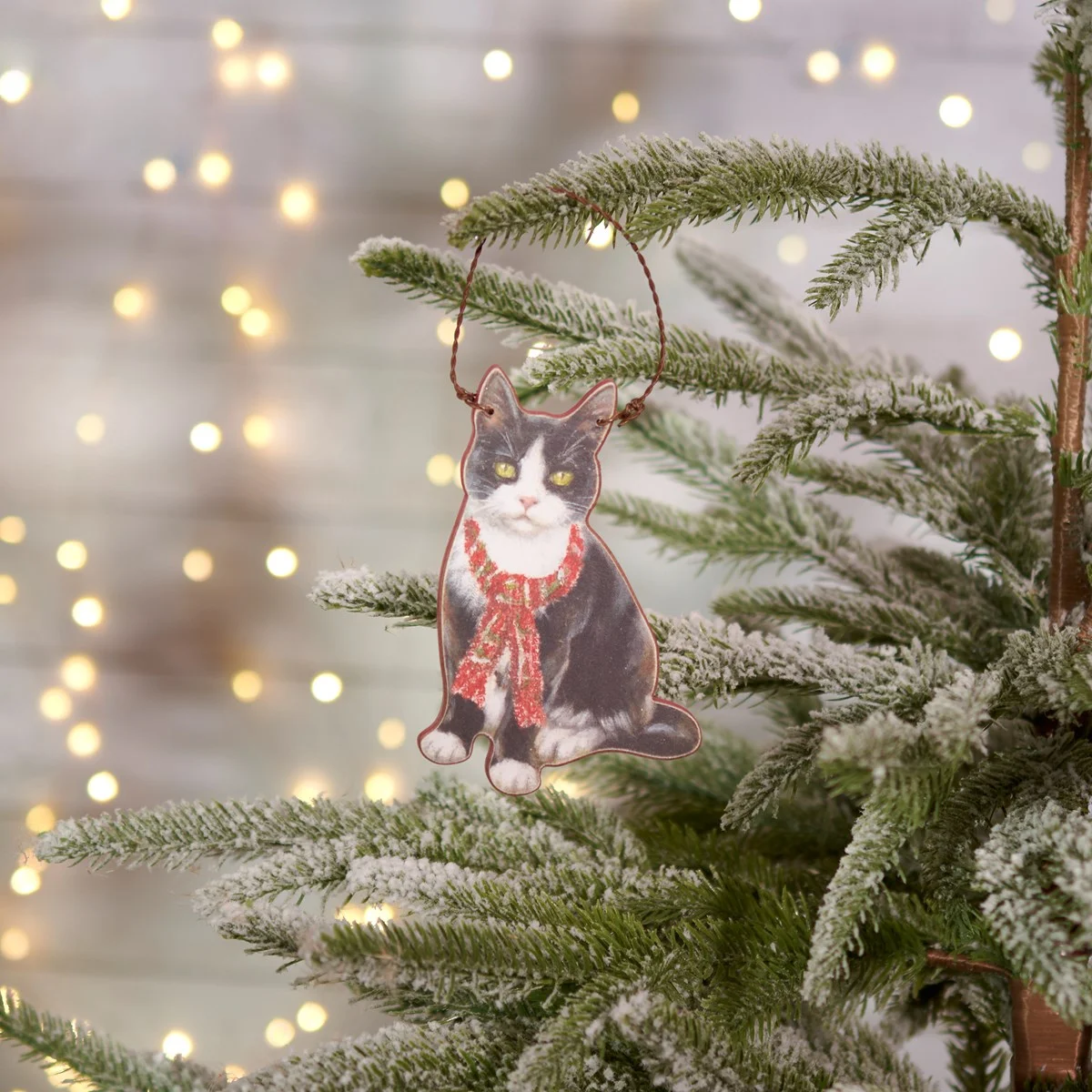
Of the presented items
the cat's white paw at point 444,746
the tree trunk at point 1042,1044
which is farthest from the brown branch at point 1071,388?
A: the cat's white paw at point 444,746

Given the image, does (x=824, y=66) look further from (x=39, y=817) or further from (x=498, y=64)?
(x=39, y=817)

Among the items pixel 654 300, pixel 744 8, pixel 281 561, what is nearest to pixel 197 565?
pixel 281 561

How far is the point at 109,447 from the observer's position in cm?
93

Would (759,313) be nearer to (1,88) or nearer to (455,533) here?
(455,533)

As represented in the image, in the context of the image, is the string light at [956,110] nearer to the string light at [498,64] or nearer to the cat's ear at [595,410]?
the string light at [498,64]

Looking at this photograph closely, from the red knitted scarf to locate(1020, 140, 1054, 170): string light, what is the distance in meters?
0.71

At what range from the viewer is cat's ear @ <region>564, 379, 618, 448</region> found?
1.55 feet

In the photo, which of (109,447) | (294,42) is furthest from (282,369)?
(294,42)

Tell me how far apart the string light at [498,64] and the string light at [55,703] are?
2.45ft

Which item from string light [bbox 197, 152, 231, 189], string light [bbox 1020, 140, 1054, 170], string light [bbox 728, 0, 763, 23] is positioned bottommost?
string light [bbox 197, 152, 231, 189]

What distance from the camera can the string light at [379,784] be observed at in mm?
942

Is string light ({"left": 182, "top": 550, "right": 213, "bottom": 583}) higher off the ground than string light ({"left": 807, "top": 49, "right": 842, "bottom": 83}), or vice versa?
string light ({"left": 807, "top": 49, "right": 842, "bottom": 83})

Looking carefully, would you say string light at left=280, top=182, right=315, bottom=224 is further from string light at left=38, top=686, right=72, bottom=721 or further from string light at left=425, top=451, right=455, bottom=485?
string light at left=38, top=686, right=72, bottom=721

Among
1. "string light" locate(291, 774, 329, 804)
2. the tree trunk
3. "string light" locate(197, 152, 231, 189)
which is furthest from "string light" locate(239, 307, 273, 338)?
the tree trunk
